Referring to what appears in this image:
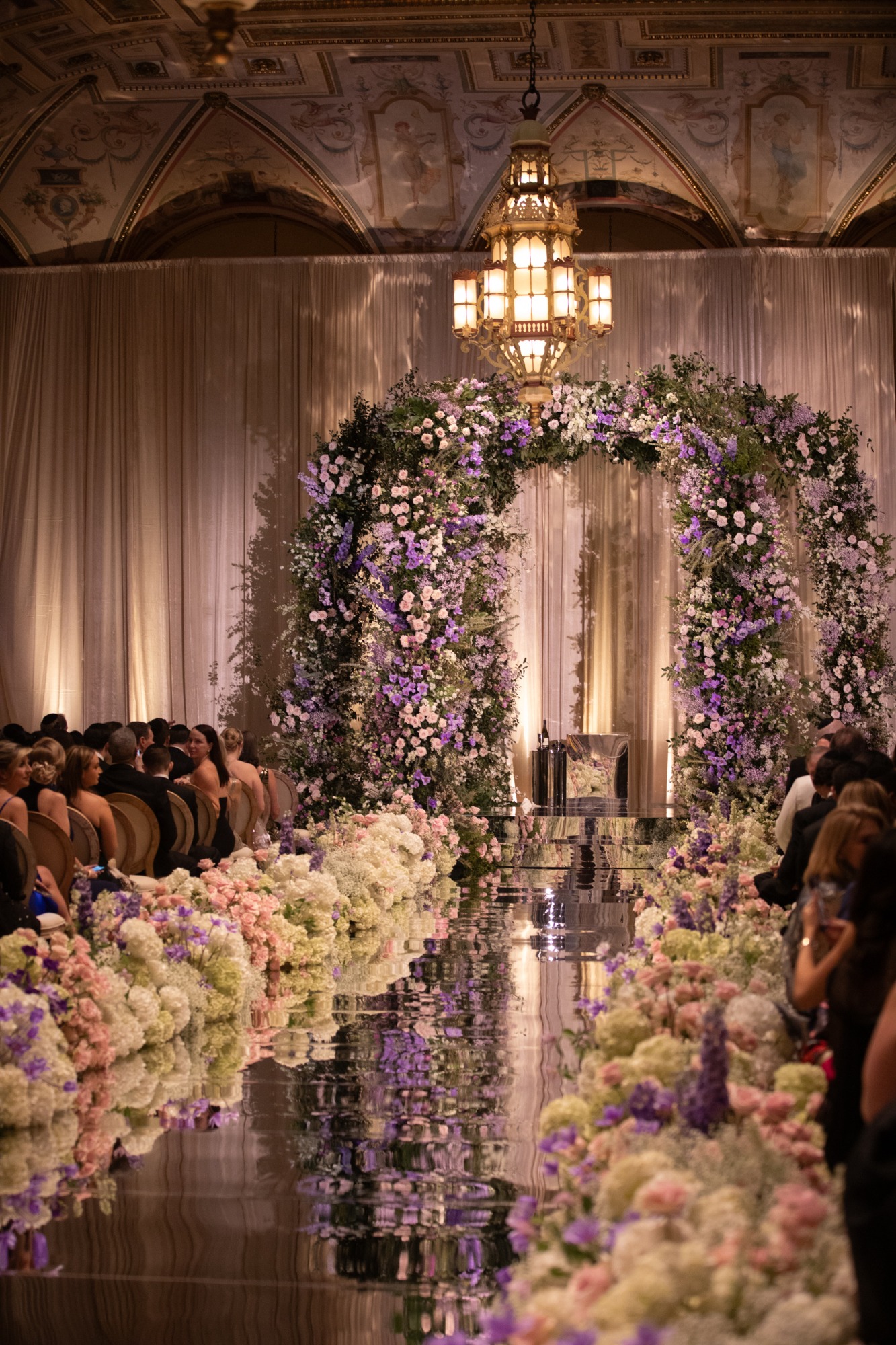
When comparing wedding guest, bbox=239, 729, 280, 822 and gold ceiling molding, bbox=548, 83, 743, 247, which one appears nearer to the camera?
wedding guest, bbox=239, 729, 280, 822

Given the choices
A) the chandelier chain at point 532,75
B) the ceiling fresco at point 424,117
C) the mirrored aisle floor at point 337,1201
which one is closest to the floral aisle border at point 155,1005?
the mirrored aisle floor at point 337,1201

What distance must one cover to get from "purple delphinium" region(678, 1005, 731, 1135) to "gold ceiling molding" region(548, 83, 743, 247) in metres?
15.0

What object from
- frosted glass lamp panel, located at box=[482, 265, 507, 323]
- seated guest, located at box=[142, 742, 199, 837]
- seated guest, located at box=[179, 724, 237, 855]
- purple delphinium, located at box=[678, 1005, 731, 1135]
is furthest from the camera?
frosted glass lamp panel, located at box=[482, 265, 507, 323]

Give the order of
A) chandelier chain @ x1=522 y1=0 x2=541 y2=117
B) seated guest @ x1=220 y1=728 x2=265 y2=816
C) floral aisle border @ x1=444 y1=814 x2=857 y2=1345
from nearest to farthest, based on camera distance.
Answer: floral aisle border @ x1=444 y1=814 x2=857 y2=1345 → seated guest @ x1=220 y1=728 x2=265 y2=816 → chandelier chain @ x1=522 y1=0 x2=541 y2=117

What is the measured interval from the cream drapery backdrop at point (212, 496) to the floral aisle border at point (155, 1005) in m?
9.13

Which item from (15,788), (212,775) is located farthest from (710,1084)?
(212,775)

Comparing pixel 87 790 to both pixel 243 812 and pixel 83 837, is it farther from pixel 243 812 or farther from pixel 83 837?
pixel 243 812

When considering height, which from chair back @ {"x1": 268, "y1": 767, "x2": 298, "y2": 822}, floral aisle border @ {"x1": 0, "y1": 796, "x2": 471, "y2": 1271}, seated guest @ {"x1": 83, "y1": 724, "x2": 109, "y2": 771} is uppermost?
seated guest @ {"x1": 83, "y1": 724, "x2": 109, "y2": 771}

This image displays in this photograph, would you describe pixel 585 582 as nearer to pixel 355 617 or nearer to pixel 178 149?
pixel 355 617

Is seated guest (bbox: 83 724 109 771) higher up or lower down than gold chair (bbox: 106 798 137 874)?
higher up

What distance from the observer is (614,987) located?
4.68 m

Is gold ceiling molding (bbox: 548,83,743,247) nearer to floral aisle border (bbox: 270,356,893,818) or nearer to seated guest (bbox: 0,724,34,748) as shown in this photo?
floral aisle border (bbox: 270,356,893,818)

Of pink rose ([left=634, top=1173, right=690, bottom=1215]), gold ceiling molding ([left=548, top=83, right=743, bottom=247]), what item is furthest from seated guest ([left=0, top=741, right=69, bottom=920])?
gold ceiling molding ([left=548, top=83, right=743, bottom=247])

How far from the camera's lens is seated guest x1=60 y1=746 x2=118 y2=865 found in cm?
728
